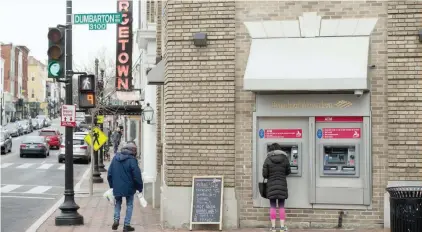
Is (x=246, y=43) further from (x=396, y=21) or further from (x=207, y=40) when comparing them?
(x=396, y=21)

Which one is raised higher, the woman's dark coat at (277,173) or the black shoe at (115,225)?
the woman's dark coat at (277,173)

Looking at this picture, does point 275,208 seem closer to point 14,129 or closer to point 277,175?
point 277,175

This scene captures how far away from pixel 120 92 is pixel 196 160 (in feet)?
55.3

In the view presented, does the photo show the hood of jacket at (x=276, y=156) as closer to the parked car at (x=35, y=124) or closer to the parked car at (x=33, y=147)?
the parked car at (x=33, y=147)

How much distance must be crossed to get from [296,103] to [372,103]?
131 cm

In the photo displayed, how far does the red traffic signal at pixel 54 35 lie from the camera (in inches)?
491

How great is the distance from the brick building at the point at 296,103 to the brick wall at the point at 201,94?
0.06 feet

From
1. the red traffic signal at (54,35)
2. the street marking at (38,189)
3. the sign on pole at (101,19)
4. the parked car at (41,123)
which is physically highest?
the sign on pole at (101,19)

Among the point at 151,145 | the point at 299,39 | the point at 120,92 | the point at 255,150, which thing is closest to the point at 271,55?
the point at 299,39

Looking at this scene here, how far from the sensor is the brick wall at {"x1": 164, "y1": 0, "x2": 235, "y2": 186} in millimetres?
11469

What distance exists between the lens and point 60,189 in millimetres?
21469

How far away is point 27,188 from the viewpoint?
2136 cm

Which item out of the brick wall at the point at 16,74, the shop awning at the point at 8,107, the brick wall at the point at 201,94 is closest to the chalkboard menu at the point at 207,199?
the brick wall at the point at 201,94

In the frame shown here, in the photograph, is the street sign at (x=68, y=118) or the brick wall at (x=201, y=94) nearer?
the brick wall at (x=201, y=94)
